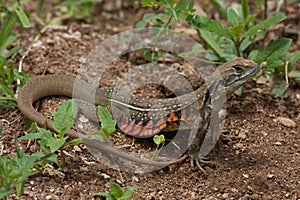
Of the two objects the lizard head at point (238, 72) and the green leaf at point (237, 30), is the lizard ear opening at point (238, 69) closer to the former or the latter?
the lizard head at point (238, 72)

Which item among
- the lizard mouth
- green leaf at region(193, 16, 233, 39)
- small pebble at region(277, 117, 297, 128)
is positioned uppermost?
green leaf at region(193, 16, 233, 39)

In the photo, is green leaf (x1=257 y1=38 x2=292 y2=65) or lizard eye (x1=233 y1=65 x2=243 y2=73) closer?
lizard eye (x1=233 y1=65 x2=243 y2=73)

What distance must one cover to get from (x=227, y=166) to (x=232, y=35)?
5.06 ft

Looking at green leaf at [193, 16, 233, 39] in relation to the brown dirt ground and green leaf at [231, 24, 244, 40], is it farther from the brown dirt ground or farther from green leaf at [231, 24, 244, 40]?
the brown dirt ground

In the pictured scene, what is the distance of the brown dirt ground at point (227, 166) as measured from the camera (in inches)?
176

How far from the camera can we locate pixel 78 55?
6383mm

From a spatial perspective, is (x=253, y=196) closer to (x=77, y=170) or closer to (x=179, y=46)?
(x=77, y=170)

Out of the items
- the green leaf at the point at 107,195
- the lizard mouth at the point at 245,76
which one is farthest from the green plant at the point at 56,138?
the lizard mouth at the point at 245,76

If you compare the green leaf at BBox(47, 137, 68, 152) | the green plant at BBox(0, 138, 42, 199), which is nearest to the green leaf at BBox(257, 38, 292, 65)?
the green leaf at BBox(47, 137, 68, 152)

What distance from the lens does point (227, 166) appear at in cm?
488

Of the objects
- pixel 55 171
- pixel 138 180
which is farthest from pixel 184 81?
pixel 55 171

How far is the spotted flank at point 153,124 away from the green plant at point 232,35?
0.99 metres

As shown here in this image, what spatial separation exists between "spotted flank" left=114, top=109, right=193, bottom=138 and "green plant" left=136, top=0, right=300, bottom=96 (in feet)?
3.26

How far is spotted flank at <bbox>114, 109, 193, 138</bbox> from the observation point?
5.19m
